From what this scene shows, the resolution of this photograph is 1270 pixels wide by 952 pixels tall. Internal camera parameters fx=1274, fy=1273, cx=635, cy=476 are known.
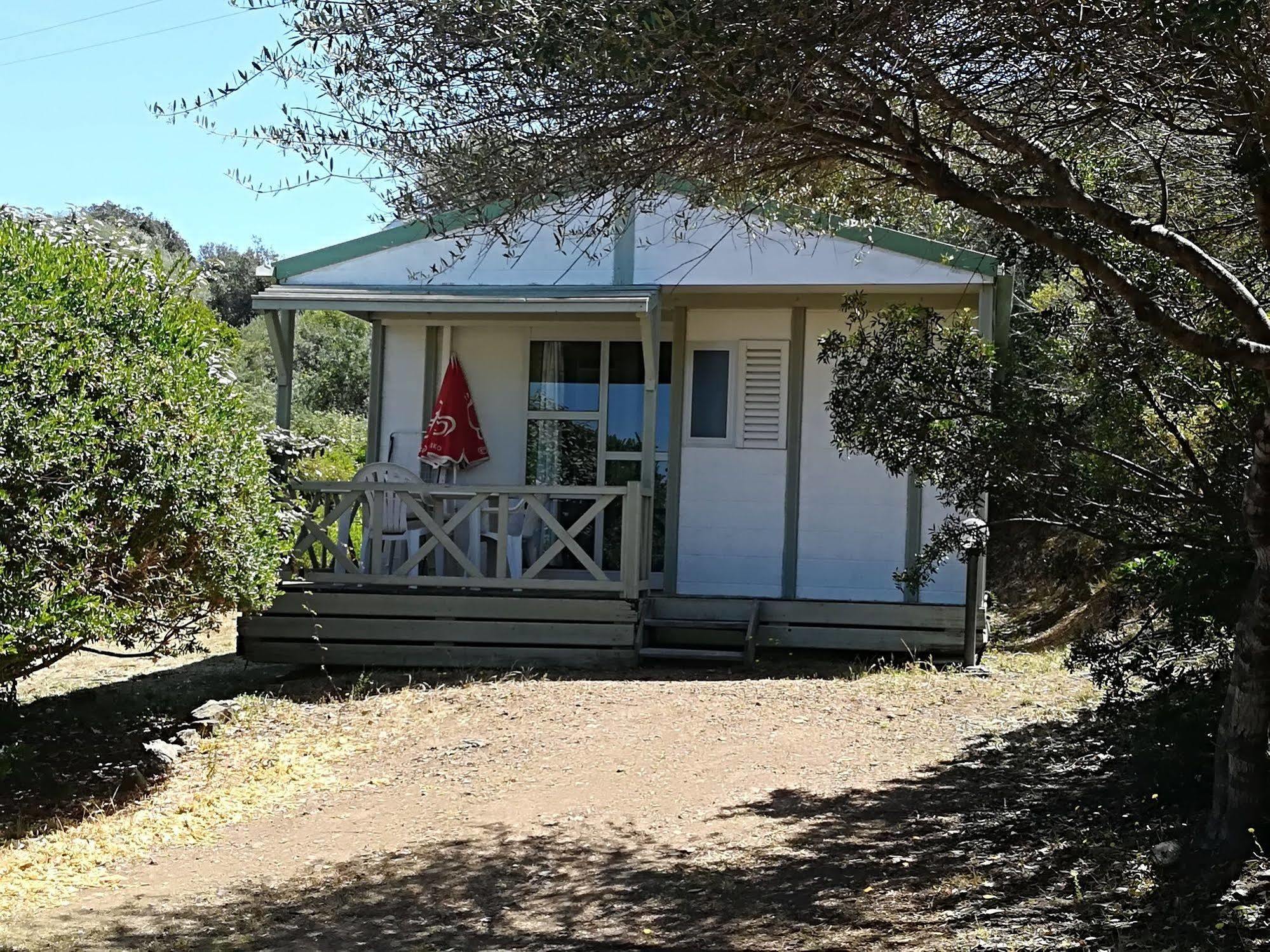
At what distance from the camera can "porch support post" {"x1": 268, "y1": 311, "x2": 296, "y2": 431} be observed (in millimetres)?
10750

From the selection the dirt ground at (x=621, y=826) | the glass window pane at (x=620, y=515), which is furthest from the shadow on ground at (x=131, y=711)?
the glass window pane at (x=620, y=515)

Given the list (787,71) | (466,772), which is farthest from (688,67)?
(466,772)

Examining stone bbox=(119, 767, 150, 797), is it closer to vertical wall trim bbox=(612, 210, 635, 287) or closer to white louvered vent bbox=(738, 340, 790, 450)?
vertical wall trim bbox=(612, 210, 635, 287)

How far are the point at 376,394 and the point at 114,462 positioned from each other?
16.2ft

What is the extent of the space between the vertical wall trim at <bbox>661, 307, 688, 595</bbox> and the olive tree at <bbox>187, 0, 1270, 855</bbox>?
4917 mm

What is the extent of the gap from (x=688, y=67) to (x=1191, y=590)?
10.1 ft

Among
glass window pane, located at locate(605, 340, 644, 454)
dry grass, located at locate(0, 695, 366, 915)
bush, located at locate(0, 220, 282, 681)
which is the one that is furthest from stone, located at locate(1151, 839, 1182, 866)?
glass window pane, located at locate(605, 340, 644, 454)

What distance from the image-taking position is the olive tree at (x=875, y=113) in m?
4.76

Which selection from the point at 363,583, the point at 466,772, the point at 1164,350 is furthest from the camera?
the point at 363,583

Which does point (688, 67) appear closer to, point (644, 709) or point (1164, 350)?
point (1164, 350)

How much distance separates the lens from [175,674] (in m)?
11.4

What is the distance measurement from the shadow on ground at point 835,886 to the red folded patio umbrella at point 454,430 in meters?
5.24

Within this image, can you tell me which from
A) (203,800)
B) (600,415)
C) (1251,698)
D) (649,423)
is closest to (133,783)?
(203,800)

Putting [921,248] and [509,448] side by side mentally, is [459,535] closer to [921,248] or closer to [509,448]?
[509,448]
